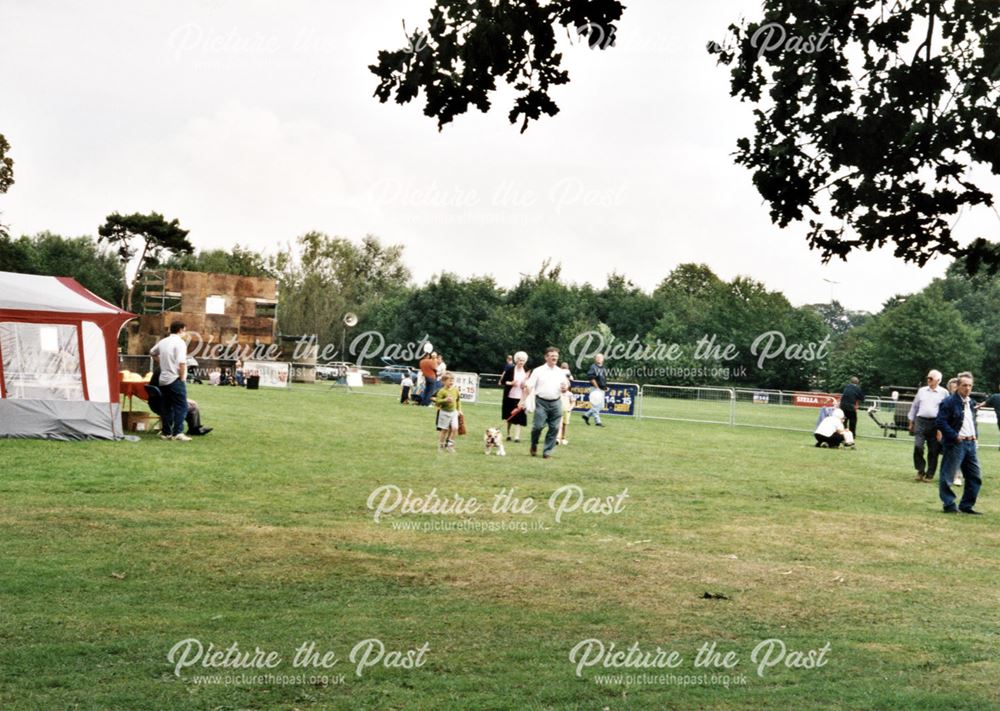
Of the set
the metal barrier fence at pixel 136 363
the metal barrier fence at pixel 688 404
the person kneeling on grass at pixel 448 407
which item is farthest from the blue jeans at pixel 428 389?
the person kneeling on grass at pixel 448 407

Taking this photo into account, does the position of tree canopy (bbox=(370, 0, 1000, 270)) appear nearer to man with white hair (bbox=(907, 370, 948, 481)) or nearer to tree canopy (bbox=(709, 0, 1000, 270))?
tree canopy (bbox=(709, 0, 1000, 270))

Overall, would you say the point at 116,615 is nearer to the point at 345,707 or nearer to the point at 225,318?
the point at 345,707

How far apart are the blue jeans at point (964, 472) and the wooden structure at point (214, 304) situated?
61.0 metres

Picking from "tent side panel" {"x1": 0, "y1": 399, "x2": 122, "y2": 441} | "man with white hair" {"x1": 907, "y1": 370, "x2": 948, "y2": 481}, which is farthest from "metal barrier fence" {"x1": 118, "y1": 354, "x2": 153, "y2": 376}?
"man with white hair" {"x1": 907, "y1": 370, "x2": 948, "y2": 481}

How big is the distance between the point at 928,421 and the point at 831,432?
8.37m

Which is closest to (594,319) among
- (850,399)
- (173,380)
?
(850,399)

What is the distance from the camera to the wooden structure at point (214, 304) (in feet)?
237

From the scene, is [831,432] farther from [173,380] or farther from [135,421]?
[135,421]

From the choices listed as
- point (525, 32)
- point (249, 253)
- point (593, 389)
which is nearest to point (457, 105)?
point (525, 32)

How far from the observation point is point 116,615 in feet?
23.6

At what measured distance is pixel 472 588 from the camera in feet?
28.1

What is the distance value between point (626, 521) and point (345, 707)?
7.02m

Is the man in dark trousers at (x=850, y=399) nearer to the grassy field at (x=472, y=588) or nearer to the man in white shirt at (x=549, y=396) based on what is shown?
the man in white shirt at (x=549, y=396)

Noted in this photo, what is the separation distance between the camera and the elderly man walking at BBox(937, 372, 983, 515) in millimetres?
14875
